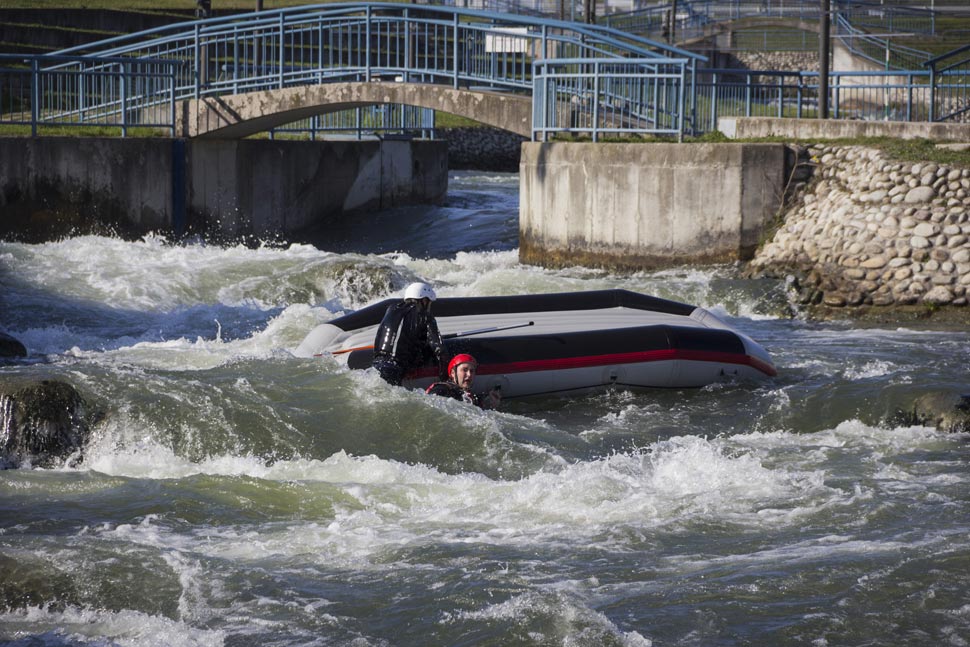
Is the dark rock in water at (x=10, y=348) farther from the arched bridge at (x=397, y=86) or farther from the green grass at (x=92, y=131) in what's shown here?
the green grass at (x=92, y=131)

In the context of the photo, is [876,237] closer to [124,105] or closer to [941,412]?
[941,412]

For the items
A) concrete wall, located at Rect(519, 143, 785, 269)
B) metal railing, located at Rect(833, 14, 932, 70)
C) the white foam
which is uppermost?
metal railing, located at Rect(833, 14, 932, 70)

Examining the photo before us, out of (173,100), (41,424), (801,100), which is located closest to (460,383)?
(41,424)

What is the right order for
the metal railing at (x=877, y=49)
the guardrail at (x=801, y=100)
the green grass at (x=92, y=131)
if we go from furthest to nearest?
the metal railing at (x=877, y=49) < the guardrail at (x=801, y=100) < the green grass at (x=92, y=131)

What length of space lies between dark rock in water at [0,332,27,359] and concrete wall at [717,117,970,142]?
35.3 ft

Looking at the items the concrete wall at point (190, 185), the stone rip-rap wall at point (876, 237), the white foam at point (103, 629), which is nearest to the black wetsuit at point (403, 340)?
the white foam at point (103, 629)

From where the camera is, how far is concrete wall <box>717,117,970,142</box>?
17000 millimetres

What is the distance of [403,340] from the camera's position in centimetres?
1005

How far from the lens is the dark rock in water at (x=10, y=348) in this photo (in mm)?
11820

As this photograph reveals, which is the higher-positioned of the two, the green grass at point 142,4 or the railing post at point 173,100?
the green grass at point 142,4

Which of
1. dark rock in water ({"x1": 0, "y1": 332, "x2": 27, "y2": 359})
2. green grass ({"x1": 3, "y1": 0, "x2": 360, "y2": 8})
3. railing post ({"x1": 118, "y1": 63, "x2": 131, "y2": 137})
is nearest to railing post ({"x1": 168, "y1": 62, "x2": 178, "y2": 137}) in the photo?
railing post ({"x1": 118, "y1": 63, "x2": 131, "y2": 137})

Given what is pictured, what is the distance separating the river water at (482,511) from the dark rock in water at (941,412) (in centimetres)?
19

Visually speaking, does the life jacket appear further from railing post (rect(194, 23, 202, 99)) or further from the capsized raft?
railing post (rect(194, 23, 202, 99))

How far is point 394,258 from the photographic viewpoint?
20.0 metres
